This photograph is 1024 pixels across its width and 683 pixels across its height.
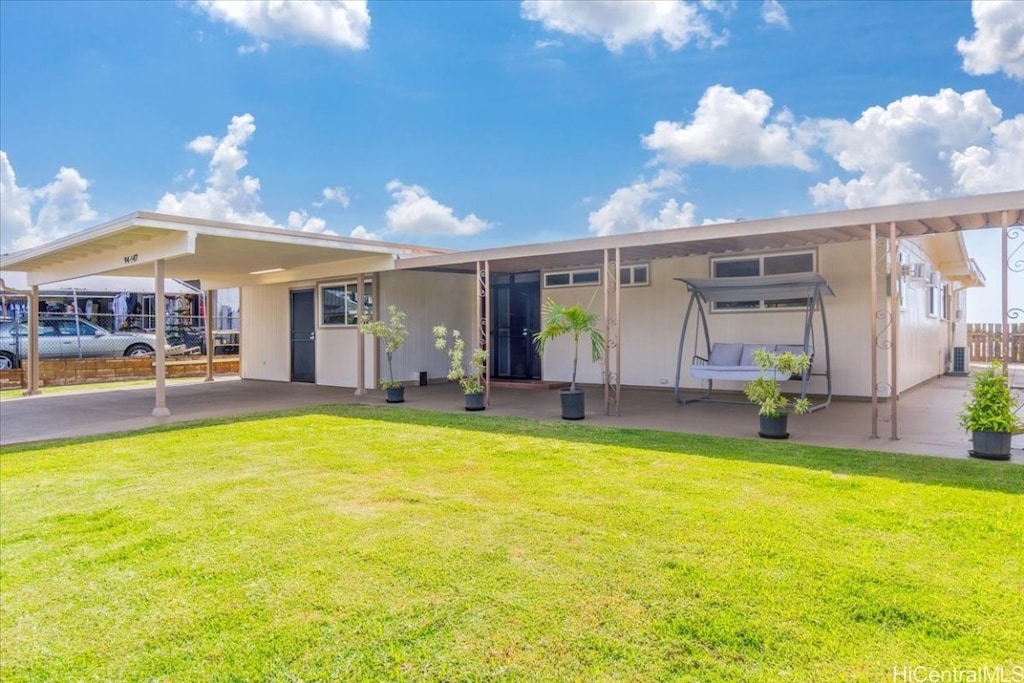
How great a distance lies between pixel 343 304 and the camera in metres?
11.6

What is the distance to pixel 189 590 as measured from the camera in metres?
2.74

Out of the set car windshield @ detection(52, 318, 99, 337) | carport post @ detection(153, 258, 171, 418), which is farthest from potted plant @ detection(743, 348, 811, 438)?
car windshield @ detection(52, 318, 99, 337)

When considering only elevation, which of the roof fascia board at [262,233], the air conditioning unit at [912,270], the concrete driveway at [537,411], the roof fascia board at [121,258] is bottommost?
the concrete driveway at [537,411]

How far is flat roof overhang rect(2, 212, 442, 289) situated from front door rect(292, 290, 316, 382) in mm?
615

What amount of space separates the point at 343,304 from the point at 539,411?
5.43 m

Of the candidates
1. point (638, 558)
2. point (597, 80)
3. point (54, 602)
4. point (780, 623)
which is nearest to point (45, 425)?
point (54, 602)

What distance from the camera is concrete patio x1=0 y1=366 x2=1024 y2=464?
19.2 feet

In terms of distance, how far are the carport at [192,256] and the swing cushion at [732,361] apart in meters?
5.14

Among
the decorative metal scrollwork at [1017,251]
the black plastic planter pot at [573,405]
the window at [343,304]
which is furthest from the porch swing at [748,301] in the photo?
the window at [343,304]

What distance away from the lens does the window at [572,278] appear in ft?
35.0

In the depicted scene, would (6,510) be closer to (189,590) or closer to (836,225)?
(189,590)

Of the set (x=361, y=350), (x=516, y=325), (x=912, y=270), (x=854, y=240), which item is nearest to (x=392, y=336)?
(x=361, y=350)

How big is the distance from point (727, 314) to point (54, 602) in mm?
8769

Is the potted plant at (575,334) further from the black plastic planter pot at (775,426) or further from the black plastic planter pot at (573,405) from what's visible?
the black plastic planter pot at (775,426)
